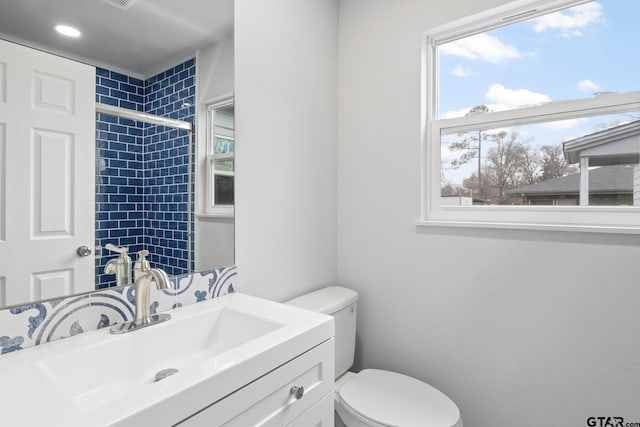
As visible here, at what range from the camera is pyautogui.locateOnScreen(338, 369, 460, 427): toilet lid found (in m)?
1.18

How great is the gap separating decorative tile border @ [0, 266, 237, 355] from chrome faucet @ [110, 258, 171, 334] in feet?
0.17

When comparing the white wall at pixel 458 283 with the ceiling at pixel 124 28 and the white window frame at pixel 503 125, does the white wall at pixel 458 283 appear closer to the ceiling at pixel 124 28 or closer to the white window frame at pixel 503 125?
the white window frame at pixel 503 125

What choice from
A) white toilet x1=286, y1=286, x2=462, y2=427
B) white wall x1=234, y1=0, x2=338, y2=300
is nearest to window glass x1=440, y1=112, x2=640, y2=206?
white wall x1=234, y1=0, x2=338, y2=300

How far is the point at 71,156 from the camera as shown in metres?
0.88

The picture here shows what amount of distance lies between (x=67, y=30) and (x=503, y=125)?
5.15 ft

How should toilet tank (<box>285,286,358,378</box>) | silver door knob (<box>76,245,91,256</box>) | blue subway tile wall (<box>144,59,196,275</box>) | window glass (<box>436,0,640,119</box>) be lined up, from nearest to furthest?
silver door knob (<box>76,245,91,256</box>) → blue subway tile wall (<box>144,59,196,275</box>) → window glass (<box>436,0,640,119</box>) → toilet tank (<box>285,286,358,378</box>)

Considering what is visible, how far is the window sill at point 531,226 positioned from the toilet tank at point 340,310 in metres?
0.49

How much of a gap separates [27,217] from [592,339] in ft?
5.89

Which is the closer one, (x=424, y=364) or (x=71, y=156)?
(x=71, y=156)

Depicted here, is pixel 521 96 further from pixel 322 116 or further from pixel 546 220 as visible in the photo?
pixel 322 116

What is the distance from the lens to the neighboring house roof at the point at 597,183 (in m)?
1.25

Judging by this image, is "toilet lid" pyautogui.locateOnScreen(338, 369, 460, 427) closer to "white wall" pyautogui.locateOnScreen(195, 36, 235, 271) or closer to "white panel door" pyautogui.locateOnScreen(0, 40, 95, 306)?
"white wall" pyautogui.locateOnScreen(195, 36, 235, 271)

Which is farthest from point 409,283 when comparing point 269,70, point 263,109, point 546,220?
point 269,70

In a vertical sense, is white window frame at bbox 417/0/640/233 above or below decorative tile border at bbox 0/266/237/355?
above
